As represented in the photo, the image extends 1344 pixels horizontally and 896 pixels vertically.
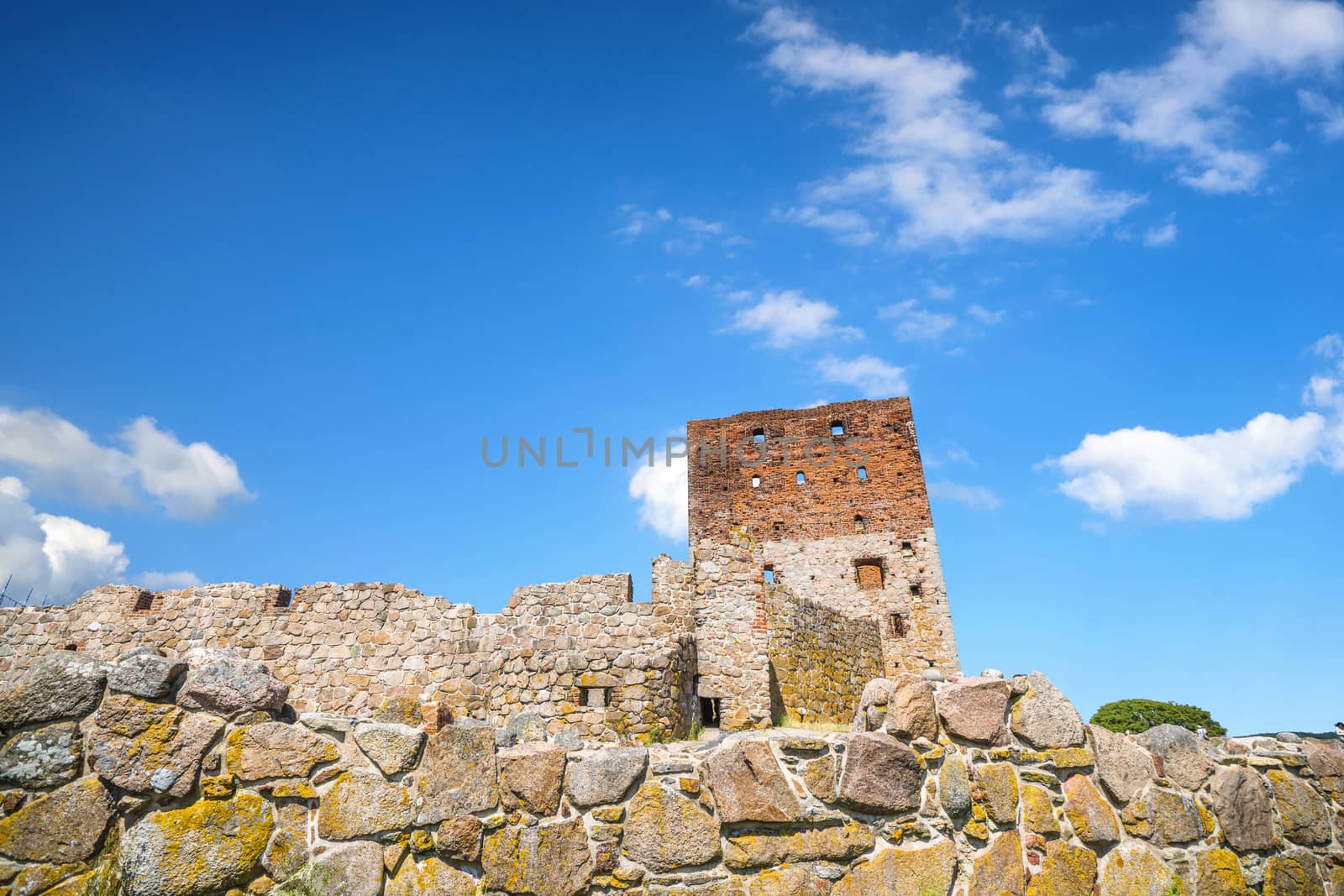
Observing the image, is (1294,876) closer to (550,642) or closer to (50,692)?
(50,692)

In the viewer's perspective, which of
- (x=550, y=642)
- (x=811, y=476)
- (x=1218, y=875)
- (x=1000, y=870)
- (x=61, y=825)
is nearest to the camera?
(x=61, y=825)

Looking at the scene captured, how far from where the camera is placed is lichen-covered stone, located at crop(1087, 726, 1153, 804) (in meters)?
4.40

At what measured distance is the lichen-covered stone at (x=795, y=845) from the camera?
395 centimetres

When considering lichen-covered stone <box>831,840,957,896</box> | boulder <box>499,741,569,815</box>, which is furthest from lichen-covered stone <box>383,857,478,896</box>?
lichen-covered stone <box>831,840,957,896</box>

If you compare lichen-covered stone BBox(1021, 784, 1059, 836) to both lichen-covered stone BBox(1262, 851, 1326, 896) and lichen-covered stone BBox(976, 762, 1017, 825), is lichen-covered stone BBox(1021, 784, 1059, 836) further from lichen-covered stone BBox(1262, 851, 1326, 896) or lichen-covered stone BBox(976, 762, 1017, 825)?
lichen-covered stone BBox(1262, 851, 1326, 896)

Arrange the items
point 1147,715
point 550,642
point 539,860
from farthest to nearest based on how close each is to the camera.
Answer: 1. point 1147,715
2. point 550,642
3. point 539,860

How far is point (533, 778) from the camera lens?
13.0 feet

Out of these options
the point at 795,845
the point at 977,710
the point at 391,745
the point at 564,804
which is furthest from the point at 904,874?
the point at 391,745

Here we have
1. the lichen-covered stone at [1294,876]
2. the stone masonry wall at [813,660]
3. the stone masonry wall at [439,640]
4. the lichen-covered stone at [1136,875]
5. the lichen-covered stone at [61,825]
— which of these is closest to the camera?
the lichen-covered stone at [61,825]

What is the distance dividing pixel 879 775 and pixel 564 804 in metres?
1.73

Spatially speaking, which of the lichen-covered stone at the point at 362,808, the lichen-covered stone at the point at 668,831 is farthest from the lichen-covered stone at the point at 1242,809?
the lichen-covered stone at the point at 362,808

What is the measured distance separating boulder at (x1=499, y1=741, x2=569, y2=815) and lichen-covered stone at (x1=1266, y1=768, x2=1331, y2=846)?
4.53m

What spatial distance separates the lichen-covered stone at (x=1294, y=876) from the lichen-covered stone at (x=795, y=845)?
8.50ft

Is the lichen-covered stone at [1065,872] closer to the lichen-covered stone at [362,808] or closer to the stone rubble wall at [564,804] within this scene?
the stone rubble wall at [564,804]
